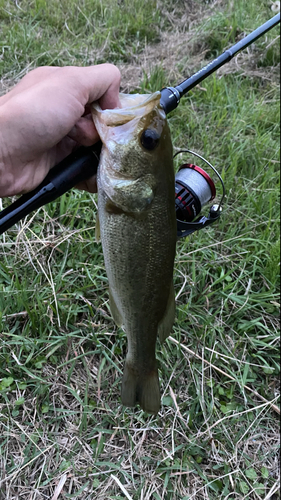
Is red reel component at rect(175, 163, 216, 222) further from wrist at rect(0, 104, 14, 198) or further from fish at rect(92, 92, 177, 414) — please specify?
wrist at rect(0, 104, 14, 198)

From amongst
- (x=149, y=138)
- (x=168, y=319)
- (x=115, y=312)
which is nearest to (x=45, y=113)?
(x=149, y=138)

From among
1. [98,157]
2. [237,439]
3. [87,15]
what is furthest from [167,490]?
[87,15]

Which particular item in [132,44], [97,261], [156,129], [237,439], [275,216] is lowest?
[237,439]

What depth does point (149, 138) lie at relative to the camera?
1408 mm

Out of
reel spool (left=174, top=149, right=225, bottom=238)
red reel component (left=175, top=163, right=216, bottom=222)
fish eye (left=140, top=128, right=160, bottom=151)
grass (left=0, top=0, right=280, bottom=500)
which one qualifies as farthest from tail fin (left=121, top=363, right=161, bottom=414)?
fish eye (left=140, top=128, right=160, bottom=151)

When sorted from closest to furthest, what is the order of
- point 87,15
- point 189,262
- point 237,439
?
point 237,439 → point 189,262 → point 87,15

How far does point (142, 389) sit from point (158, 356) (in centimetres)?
63

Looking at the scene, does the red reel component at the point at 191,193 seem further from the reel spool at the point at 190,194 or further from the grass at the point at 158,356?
the grass at the point at 158,356

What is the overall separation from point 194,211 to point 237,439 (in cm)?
149

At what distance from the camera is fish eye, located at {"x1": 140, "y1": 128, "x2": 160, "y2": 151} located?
1402 mm

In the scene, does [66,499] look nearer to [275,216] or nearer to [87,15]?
[275,216]

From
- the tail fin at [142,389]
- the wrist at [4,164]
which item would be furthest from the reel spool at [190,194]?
the wrist at [4,164]

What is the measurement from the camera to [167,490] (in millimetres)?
2051

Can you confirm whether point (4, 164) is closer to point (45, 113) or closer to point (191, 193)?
point (45, 113)
